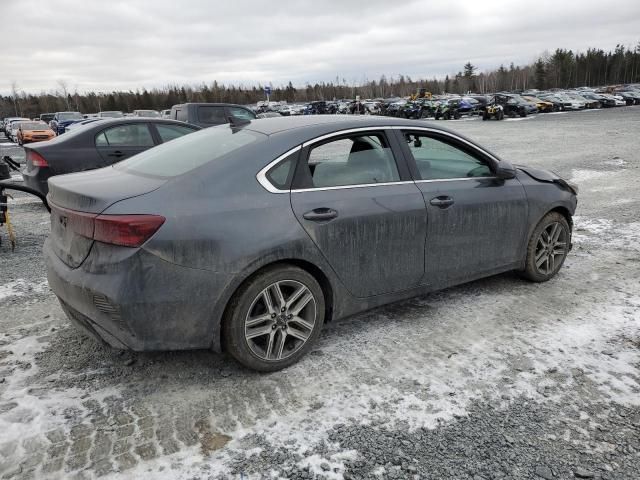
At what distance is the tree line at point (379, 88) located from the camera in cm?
8944

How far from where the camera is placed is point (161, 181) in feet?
9.96

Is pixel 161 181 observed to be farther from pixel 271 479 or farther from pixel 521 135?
pixel 521 135

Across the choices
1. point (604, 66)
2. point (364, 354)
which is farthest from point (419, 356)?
point (604, 66)

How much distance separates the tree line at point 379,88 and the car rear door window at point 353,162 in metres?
92.8

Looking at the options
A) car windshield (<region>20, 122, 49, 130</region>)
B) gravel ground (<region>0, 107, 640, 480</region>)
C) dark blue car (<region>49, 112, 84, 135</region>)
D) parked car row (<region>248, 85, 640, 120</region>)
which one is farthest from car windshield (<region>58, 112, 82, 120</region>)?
gravel ground (<region>0, 107, 640, 480</region>)

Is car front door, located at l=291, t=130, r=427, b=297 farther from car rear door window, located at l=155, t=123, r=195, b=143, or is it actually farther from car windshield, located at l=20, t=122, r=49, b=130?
car windshield, located at l=20, t=122, r=49, b=130

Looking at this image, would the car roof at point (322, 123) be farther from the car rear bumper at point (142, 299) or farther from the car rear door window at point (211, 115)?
the car rear door window at point (211, 115)

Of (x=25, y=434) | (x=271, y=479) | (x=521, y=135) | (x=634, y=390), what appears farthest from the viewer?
(x=521, y=135)

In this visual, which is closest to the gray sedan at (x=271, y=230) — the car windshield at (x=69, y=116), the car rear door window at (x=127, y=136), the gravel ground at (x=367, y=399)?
the gravel ground at (x=367, y=399)

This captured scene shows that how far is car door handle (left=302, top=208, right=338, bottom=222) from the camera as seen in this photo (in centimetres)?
319

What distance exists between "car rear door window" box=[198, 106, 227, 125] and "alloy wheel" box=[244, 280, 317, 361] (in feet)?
35.9

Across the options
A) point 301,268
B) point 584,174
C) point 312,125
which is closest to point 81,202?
point 301,268

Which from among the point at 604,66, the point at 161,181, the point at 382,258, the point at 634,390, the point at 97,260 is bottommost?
the point at 634,390

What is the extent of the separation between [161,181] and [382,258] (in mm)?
1580
